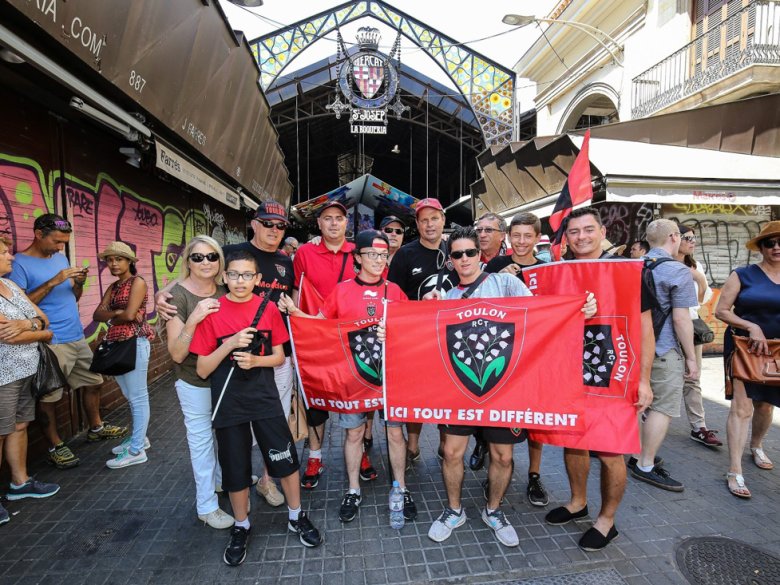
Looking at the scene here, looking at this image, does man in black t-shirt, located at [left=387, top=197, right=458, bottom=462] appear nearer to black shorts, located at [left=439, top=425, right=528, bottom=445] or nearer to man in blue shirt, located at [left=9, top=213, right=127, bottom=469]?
black shorts, located at [left=439, top=425, right=528, bottom=445]

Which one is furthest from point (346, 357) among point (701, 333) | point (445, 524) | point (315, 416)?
point (701, 333)

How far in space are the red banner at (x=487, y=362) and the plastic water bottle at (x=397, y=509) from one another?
0.71m

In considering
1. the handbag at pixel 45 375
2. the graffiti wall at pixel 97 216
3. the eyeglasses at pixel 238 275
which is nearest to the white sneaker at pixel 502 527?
the eyeglasses at pixel 238 275

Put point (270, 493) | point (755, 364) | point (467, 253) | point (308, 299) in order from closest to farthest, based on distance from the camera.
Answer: point (467, 253), point (270, 493), point (755, 364), point (308, 299)

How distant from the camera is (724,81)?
8398mm

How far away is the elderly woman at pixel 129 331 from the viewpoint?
3947 millimetres

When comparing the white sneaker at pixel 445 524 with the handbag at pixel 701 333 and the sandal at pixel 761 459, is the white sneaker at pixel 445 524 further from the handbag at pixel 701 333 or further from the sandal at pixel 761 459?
the handbag at pixel 701 333

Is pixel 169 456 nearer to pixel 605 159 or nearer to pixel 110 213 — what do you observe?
pixel 110 213

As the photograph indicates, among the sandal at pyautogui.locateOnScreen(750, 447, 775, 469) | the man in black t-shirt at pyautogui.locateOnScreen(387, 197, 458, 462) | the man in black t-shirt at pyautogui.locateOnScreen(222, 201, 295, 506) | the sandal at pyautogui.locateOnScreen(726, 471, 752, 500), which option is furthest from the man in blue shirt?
the sandal at pyautogui.locateOnScreen(750, 447, 775, 469)

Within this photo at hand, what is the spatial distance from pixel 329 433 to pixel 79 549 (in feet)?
8.32

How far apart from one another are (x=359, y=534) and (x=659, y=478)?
274 cm

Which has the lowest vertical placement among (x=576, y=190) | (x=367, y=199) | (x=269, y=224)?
(x=269, y=224)

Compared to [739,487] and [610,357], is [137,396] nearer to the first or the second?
[610,357]

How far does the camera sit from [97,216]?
5078 mm
